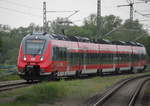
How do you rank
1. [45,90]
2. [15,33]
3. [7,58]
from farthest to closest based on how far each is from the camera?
[15,33], [7,58], [45,90]

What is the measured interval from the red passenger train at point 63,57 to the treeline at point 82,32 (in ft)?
69.3

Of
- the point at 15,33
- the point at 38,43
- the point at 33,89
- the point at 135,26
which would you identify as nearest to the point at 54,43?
the point at 38,43

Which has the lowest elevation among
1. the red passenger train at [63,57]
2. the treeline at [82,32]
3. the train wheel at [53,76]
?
the train wheel at [53,76]

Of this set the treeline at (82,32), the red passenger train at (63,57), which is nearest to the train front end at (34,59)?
the red passenger train at (63,57)

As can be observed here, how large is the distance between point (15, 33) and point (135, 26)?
109 ft

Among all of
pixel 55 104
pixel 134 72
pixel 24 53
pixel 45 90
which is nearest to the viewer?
pixel 55 104

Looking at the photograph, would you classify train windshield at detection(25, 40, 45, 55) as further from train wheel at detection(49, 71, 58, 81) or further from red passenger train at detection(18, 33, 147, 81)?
train wheel at detection(49, 71, 58, 81)

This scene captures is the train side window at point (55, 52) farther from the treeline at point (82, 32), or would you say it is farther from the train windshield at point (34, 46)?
the treeline at point (82, 32)

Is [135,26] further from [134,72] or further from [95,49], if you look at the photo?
[95,49]

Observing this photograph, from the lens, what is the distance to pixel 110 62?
4400 centimetres

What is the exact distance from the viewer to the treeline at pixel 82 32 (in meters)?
79.9

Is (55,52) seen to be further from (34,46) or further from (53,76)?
(34,46)

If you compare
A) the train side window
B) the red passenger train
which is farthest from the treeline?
the train side window

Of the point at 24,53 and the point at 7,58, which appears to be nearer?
the point at 24,53
